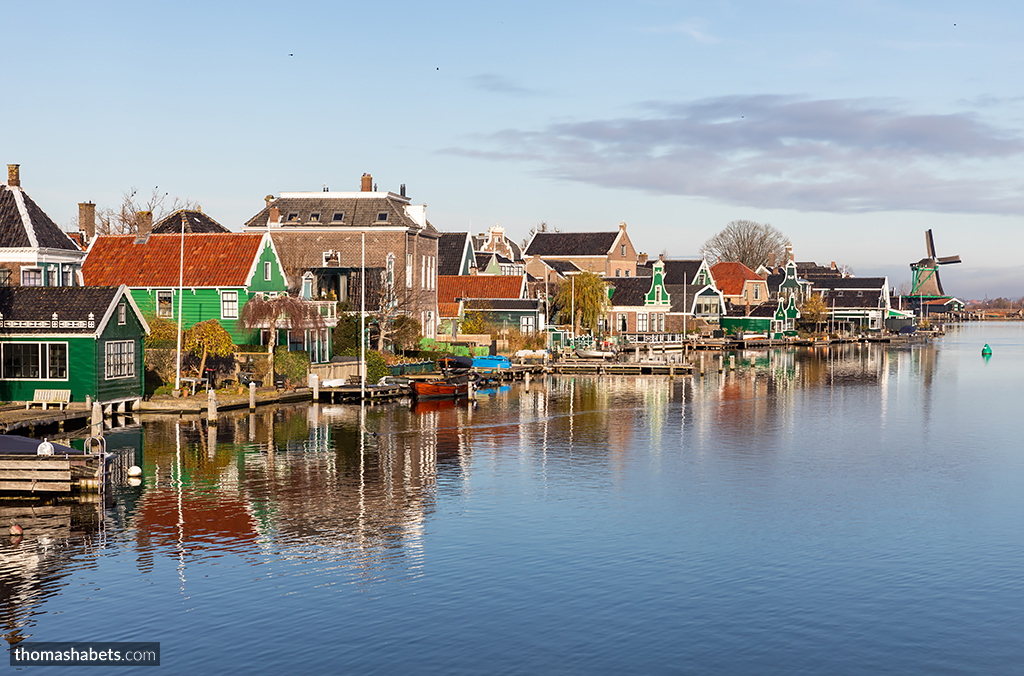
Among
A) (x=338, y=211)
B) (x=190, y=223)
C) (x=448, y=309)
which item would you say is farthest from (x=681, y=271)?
(x=190, y=223)

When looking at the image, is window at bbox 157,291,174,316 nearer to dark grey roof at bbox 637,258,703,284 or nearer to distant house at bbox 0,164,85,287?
distant house at bbox 0,164,85,287

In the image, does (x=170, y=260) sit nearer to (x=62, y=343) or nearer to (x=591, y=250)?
(x=62, y=343)

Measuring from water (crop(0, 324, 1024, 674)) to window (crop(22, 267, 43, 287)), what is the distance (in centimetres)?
1811

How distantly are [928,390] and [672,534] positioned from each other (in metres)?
63.7

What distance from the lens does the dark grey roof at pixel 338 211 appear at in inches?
3661

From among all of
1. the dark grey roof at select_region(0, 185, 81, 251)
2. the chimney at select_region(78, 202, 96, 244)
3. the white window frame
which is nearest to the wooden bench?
the dark grey roof at select_region(0, 185, 81, 251)

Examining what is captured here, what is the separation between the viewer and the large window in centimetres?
5359

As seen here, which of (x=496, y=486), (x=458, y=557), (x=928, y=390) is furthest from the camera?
(x=928, y=390)

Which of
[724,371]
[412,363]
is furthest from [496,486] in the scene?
[724,371]

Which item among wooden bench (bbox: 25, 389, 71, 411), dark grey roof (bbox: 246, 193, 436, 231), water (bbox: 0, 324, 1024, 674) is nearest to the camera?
water (bbox: 0, 324, 1024, 674)

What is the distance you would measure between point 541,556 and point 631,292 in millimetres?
115774

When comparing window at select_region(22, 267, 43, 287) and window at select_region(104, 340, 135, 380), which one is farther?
window at select_region(22, 267, 43, 287)

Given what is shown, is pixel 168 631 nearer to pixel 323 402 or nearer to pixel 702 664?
pixel 702 664

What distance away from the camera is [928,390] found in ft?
296
